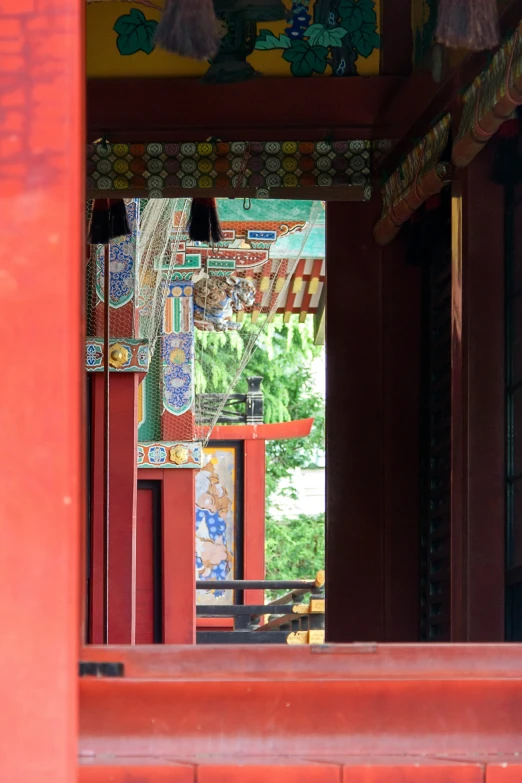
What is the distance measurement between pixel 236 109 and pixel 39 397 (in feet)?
11.2

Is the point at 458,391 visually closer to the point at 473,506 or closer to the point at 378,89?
the point at 473,506

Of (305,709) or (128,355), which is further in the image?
(128,355)

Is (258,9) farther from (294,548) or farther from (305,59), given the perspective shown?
(294,548)

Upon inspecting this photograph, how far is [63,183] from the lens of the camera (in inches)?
70.3

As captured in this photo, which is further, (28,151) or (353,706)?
(353,706)

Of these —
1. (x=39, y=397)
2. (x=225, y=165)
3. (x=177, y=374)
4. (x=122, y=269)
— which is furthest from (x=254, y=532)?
(x=39, y=397)

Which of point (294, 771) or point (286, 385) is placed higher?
point (286, 385)

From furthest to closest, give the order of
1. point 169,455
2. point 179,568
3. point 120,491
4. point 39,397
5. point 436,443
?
point 169,455, point 179,568, point 120,491, point 436,443, point 39,397

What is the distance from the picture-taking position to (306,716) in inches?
77.3

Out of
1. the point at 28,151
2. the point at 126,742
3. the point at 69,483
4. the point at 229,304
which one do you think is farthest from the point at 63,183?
the point at 229,304

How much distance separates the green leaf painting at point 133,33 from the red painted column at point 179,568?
4.41m

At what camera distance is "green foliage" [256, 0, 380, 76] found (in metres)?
4.94

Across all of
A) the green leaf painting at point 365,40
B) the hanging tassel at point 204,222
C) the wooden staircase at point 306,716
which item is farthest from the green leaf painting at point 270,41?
the wooden staircase at point 306,716

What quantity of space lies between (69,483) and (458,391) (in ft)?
7.63
